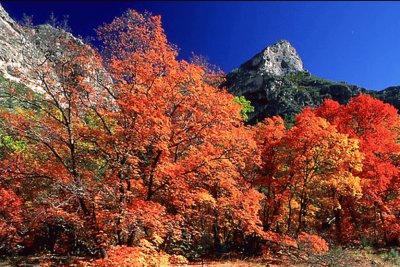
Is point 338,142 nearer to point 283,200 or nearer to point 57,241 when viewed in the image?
point 283,200

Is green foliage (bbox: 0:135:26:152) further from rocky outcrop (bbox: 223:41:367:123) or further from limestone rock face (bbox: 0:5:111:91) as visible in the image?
rocky outcrop (bbox: 223:41:367:123)

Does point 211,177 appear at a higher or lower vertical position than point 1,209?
higher

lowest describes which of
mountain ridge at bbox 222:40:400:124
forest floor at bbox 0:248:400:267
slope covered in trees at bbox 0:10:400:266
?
forest floor at bbox 0:248:400:267

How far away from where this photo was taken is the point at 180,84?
56.2 feet

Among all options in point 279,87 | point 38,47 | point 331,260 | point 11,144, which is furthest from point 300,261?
point 279,87

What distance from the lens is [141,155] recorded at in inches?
659

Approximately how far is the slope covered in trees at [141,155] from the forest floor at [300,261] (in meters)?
0.98

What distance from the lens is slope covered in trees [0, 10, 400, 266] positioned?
47.6 feet

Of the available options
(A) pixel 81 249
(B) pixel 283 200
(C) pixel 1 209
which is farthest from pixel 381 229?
(C) pixel 1 209

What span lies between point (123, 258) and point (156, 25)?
1036 cm

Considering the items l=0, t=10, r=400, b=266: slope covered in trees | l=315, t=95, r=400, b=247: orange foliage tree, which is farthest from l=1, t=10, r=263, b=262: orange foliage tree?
l=315, t=95, r=400, b=247: orange foliage tree

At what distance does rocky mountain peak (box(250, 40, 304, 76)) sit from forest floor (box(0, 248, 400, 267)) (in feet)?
439

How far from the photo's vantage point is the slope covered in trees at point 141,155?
47.6ft

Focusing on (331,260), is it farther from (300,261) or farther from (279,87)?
(279,87)
